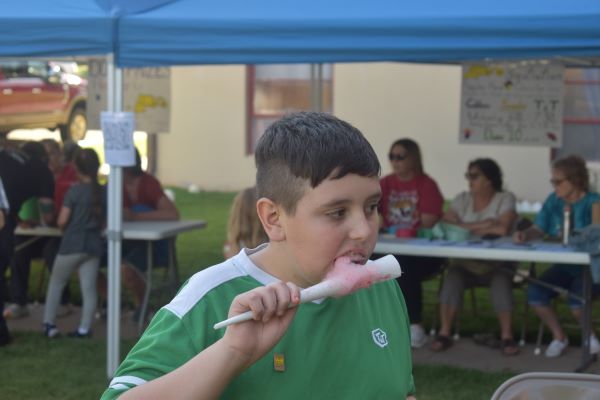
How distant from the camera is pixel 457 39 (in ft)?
18.5

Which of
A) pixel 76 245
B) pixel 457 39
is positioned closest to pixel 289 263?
pixel 457 39

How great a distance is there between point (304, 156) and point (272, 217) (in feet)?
0.44

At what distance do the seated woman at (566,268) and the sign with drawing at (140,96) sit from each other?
13.8 ft

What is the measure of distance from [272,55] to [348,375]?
425 centimetres

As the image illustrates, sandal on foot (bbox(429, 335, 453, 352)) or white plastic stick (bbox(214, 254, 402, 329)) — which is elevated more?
white plastic stick (bbox(214, 254, 402, 329))

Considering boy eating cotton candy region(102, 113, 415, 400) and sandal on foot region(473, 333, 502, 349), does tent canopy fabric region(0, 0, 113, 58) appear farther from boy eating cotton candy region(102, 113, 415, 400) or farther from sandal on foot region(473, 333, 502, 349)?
boy eating cotton candy region(102, 113, 415, 400)

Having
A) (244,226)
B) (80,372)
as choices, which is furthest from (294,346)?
(80,372)

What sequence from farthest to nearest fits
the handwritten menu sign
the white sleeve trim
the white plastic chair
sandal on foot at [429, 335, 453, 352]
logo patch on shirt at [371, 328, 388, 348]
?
the handwritten menu sign < sandal on foot at [429, 335, 453, 352] < the white plastic chair < logo patch on shirt at [371, 328, 388, 348] < the white sleeve trim

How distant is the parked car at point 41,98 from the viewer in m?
16.8

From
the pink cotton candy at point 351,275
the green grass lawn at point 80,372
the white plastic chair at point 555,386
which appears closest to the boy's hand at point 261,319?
the pink cotton candy at point 351,275

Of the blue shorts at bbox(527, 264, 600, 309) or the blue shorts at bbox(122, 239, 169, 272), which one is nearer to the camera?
the blue shorts at bbox(527, 264, 600, 309)

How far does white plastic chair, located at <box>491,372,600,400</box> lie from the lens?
120 inches

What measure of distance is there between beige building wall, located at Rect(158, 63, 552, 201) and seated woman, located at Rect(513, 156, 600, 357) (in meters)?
8.47

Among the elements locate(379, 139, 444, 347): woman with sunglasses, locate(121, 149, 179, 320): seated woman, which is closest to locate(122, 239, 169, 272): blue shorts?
locate(121, 149, 179, 320): seated woman
